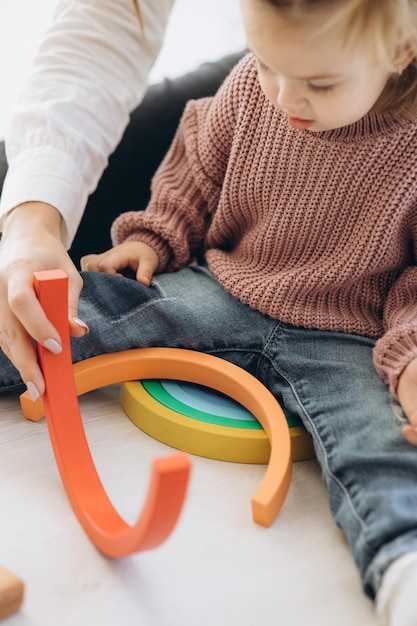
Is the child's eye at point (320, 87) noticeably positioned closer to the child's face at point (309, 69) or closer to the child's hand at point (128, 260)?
the child's face at point (309, 69)

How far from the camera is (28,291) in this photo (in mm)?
669

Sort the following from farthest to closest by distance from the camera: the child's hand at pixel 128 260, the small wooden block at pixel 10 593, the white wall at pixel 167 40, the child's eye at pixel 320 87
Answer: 1. the white wall at pixel 167 40
2. the child's hand at pixel 128 260
3. the child's eye at pixel 320 87
4. the small wooden block at pixel 10 593

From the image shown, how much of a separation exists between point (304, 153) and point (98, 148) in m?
0.27

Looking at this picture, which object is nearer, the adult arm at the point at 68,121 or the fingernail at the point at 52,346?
the fingernail at the point at 52,346

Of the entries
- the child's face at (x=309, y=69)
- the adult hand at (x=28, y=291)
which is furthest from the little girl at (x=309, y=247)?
the adult hand at (x=28, y=291)

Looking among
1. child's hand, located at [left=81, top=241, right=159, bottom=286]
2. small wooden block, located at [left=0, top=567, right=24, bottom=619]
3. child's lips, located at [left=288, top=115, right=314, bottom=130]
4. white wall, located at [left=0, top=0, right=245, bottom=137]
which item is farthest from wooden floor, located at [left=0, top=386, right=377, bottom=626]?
white wall, located at [left=0, top=0, right=245, bottom=137]

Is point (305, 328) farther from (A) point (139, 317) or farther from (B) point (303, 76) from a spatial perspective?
(B) point (303, 76)

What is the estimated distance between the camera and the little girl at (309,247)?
0.64 metres

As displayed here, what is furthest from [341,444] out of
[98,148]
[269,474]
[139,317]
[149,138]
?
[149,138]

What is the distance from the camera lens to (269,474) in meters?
0.70

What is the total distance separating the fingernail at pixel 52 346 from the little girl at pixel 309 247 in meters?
0.16

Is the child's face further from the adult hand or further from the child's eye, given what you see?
the adult hand

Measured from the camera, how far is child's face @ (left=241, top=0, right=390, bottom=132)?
627 mm

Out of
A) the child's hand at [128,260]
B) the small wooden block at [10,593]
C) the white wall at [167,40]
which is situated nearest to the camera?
the small wooden block at [10,593]
